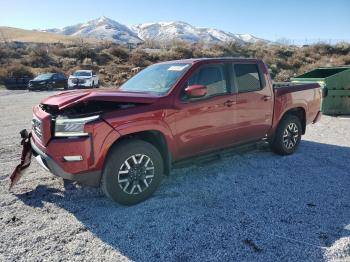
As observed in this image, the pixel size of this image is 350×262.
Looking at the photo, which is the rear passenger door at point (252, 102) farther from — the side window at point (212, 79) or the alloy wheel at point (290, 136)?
the alloy wheel at point (290, 136)

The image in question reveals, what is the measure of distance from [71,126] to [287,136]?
171 inches

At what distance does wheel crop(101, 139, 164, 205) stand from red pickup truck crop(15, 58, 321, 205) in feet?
0.04

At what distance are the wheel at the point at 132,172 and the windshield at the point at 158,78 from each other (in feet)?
3.07

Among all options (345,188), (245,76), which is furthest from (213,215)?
(245,76)

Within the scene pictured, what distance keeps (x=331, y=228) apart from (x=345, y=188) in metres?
1.46

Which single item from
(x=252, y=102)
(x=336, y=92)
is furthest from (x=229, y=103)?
(x=336, y=92)

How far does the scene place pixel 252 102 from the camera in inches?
226

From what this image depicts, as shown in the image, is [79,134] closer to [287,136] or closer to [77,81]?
[287,136]

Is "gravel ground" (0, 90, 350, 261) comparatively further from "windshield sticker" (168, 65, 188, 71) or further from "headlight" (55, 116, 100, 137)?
"windshield sticker" (168, 65, 188, 71)

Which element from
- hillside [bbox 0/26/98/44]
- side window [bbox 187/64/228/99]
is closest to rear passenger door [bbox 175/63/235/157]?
side window [bbox 187/64/228/99]

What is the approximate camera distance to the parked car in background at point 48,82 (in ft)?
86.6

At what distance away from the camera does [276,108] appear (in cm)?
627

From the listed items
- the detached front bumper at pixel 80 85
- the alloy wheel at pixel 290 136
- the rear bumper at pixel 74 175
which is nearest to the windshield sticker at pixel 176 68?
the rear bumper at pixel 74 175

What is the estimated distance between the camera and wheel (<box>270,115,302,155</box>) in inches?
254
